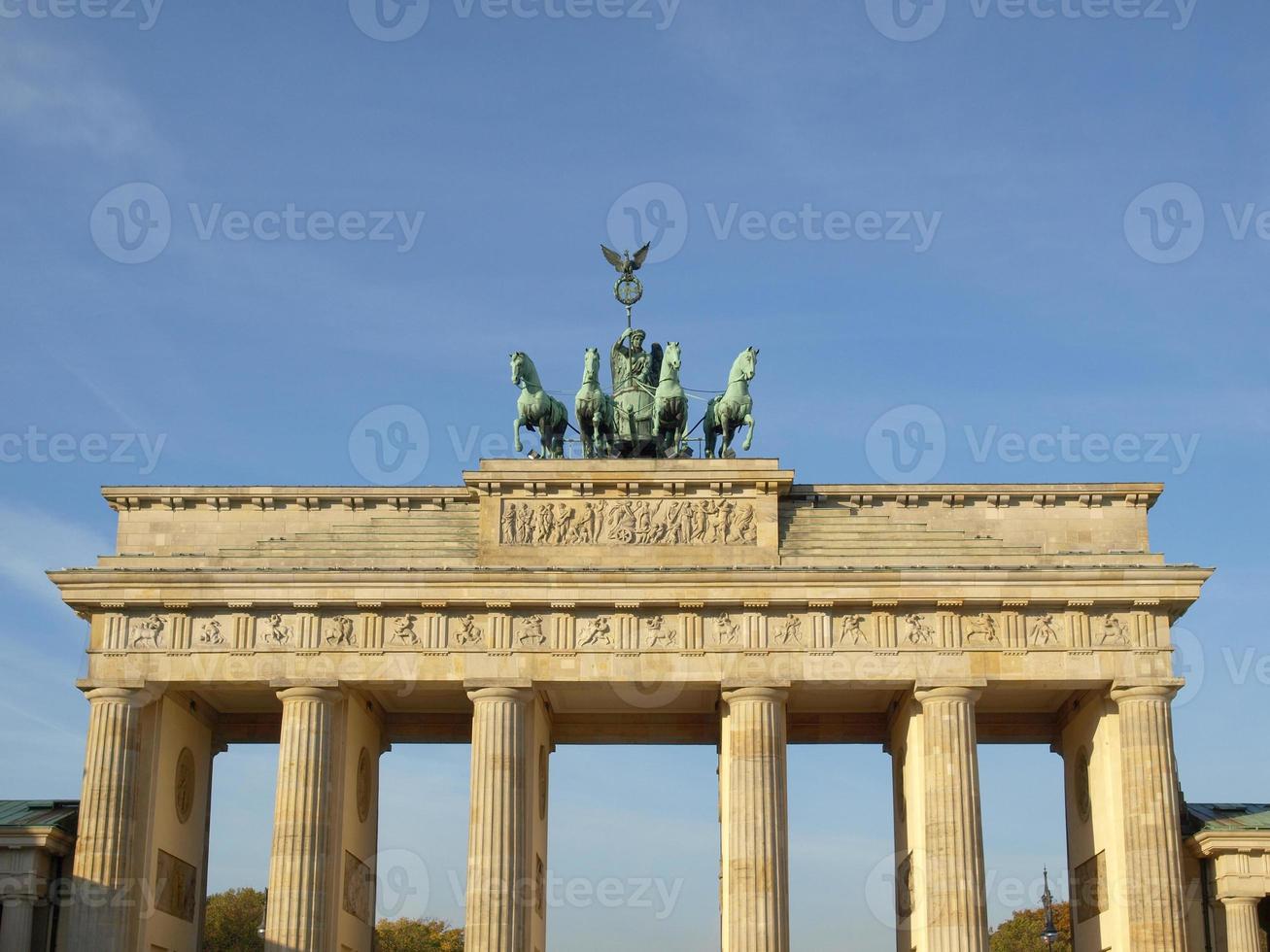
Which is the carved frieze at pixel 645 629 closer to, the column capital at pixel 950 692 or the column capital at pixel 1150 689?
the column capital at pixel 950 692

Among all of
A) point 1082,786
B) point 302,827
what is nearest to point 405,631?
point 302,827

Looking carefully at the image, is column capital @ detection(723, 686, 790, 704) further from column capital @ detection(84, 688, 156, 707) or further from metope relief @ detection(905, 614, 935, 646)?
column capital @ detection(84, 688, 156, 707)

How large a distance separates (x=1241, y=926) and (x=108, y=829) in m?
30.3

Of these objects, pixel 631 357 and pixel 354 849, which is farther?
pixel 631 357

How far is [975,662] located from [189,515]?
75.0ft

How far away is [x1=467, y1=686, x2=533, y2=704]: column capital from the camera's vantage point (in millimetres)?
46062

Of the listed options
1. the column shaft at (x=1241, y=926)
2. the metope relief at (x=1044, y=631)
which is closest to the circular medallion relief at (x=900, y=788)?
the metope relief at (x=1044, y=631)

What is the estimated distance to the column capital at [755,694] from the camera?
4597 cm

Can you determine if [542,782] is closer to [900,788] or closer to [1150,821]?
[900,788]

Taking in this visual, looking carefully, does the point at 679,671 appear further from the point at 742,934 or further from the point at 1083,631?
the point at 1083,631

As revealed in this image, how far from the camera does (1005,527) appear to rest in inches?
1913

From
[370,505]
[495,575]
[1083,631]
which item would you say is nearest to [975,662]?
[1083,631]

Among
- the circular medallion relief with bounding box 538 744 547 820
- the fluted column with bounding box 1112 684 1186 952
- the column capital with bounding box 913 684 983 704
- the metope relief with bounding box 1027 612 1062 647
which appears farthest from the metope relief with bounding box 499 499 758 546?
the fluted column with bounding box 1112 684 1186 952

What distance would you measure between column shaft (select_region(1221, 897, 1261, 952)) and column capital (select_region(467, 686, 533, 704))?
64.5 feet
